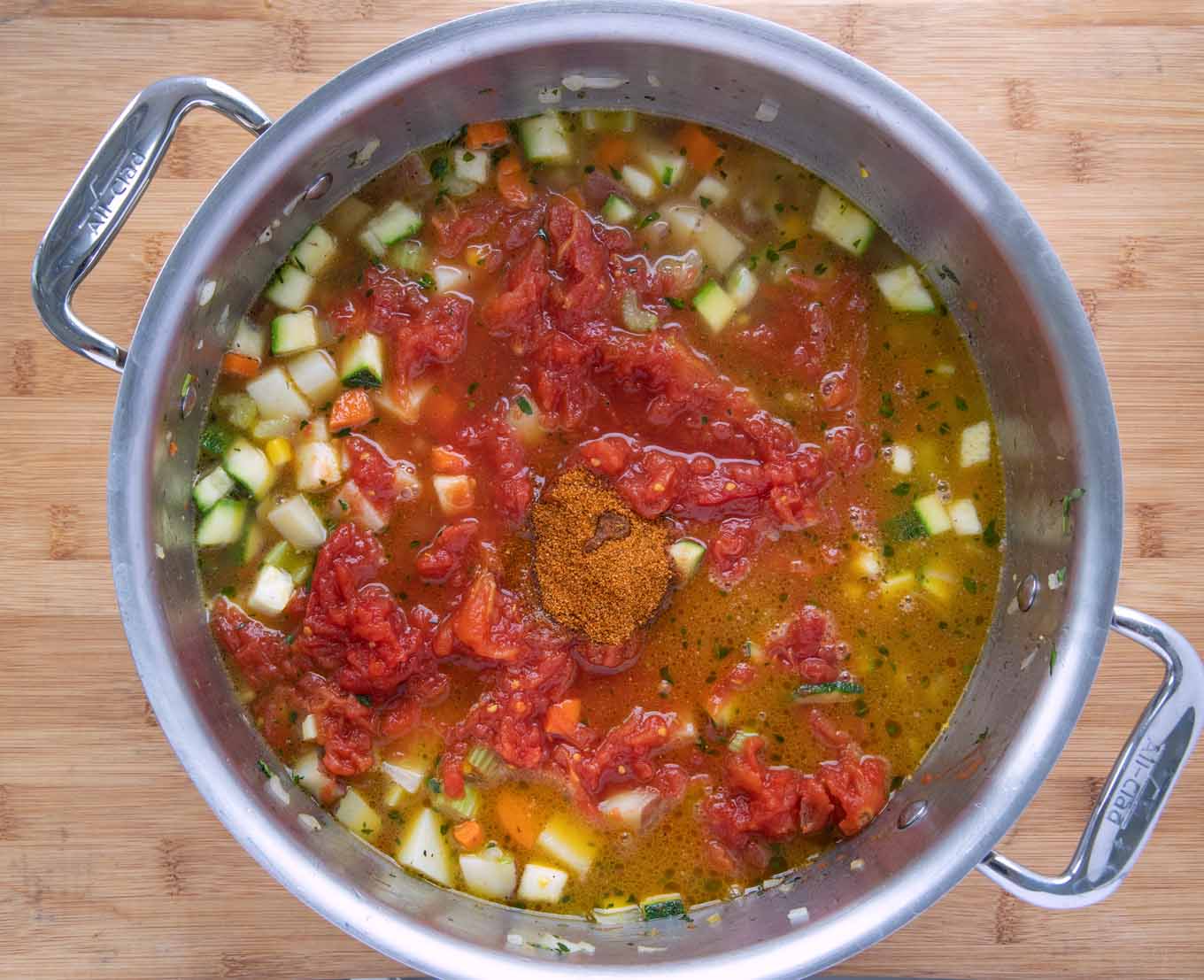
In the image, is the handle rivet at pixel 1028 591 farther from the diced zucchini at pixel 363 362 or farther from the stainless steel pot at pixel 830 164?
the diced zucchini at pixel 363 362

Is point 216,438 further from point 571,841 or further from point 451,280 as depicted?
point 571,841

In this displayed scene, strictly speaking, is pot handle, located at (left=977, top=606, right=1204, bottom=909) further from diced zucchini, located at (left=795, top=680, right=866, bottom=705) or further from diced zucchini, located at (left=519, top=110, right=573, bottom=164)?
diced zucchini, located at (left=519, top=110, right=573, bottom=164)

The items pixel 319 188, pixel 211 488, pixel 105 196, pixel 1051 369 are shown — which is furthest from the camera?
pixel 211 488

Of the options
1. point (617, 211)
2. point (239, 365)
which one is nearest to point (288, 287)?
point (239, 365)

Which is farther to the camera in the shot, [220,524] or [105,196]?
[220,524]

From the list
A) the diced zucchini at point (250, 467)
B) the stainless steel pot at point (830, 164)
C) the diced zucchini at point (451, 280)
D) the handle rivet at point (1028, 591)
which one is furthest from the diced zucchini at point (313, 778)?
the handle rivet at point (1028, 591)

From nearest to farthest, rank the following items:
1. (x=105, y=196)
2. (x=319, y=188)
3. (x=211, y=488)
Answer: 1. (x=105, y=196)
2. (x=319, y=188)
3. (x=211, y=488)

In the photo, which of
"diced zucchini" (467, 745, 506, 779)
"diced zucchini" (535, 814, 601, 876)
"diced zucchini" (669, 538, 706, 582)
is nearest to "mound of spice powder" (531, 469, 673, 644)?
"diced zucchini" (669, 538, 706, 582)
